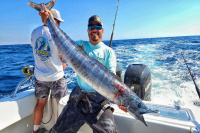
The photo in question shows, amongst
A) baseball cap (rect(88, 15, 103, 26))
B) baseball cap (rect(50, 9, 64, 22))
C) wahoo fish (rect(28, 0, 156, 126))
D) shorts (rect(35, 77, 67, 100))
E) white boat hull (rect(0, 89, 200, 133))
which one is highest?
baseball cap (rect(50, 9, 64, 22))

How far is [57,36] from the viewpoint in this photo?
1853mm

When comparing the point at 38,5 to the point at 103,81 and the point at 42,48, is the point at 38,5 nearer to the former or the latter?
the point at 42,48

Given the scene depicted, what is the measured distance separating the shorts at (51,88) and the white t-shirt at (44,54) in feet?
0.32

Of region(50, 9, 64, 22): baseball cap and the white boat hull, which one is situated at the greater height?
region(50, 9, 64, 22): baseball cap

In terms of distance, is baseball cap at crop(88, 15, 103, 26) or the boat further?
baseball cap at crop(88, 15, 103, 26)

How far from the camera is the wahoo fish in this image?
141cm

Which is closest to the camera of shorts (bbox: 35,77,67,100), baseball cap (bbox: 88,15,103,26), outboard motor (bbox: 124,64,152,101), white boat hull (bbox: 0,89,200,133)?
white boat hull (bbox: 0,89,200,133)

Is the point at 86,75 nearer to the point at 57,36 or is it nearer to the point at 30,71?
the point at 57,36

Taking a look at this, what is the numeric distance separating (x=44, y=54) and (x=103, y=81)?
60.0 inches

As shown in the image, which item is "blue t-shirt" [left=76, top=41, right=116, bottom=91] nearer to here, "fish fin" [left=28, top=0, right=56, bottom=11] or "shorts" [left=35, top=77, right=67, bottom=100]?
"shorts" [left=35, top=77, right=67, bottom=100]

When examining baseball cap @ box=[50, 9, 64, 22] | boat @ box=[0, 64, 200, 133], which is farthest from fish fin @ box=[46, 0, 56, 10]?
boat @ box=[0, 64, 200, 133]

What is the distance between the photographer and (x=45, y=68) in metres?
2.51

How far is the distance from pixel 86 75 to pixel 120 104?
489 millimetres

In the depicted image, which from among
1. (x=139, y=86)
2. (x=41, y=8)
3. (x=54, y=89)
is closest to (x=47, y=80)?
(x=54, y=89)
